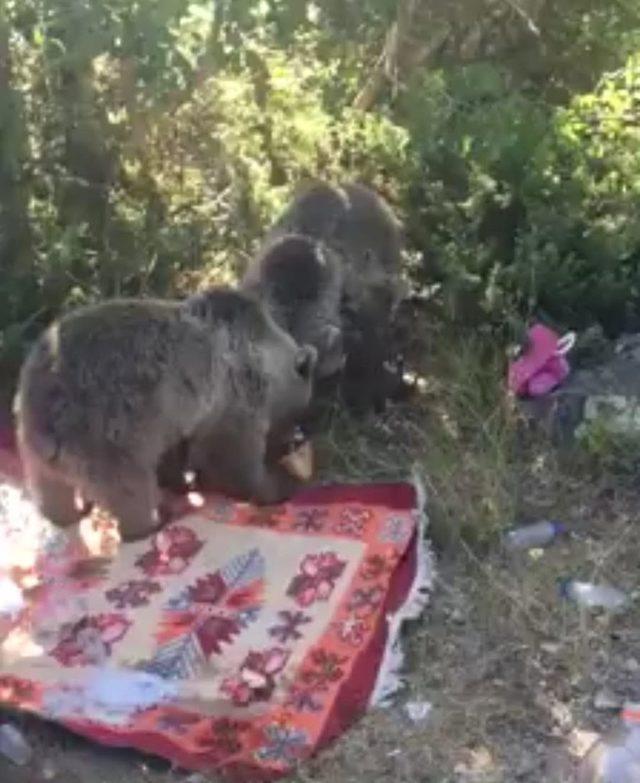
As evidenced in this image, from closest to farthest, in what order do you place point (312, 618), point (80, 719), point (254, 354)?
point (80, 719) < point (312, 618) < point (254, 354)

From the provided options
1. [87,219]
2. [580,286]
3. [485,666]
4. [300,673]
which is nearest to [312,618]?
[300,673]

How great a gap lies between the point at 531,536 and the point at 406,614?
0.64 meters

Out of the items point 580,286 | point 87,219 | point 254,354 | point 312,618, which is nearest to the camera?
point 312,618

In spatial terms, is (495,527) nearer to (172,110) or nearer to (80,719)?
(80,719)

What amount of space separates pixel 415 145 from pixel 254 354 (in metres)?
1.41

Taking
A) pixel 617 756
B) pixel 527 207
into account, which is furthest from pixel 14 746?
pixel 527 207

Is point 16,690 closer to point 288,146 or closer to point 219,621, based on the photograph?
point 219,621

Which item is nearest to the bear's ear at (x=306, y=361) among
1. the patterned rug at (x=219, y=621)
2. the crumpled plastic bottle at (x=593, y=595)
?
the patterned rug at (x=219, y=621)

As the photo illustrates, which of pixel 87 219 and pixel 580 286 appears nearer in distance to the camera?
pixel 580 286

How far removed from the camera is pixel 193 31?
630 centimetres

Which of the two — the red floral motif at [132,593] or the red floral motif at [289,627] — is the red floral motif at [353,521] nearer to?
the red floral motif at [289,627]

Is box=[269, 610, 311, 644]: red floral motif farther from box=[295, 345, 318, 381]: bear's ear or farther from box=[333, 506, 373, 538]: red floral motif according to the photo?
box=[295, 345, 318, 381]: bear's ear

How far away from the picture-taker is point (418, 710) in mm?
4656

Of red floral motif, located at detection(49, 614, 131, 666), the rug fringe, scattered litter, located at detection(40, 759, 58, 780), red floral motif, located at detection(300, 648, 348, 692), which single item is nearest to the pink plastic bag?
the rug fringe
